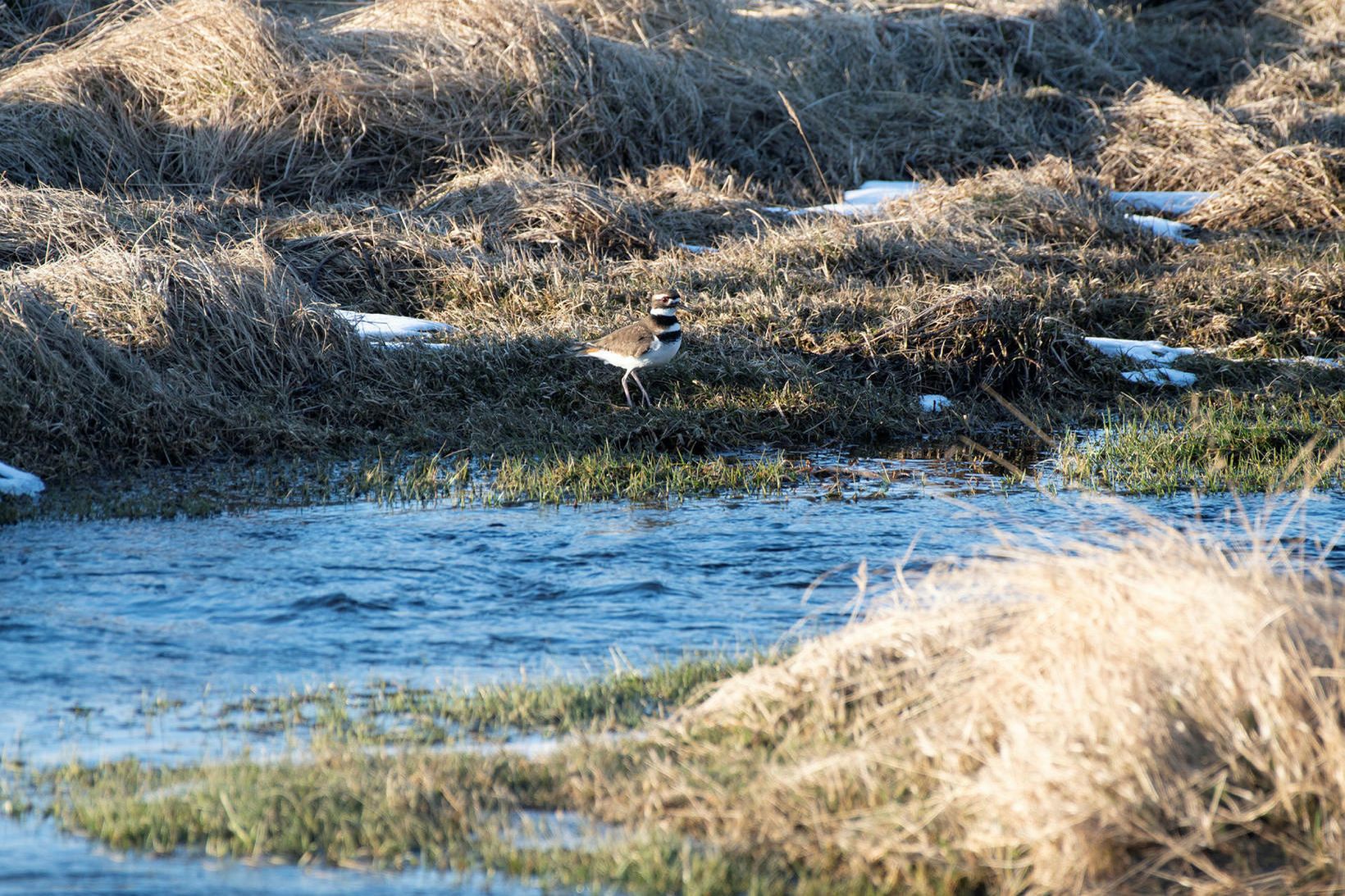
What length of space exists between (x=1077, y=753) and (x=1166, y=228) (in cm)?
1042

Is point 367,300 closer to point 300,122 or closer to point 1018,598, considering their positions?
point 300,122

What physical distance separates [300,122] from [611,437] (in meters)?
5.99

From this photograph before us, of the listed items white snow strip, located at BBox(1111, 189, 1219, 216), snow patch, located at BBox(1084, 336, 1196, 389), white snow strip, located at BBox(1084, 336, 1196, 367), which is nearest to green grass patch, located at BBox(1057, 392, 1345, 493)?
snow patch, located at BBox(1084, 336, 1196, 389)

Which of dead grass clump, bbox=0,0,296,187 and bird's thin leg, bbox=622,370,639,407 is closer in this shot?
bird's thin leg, bbox=622,370,639,407

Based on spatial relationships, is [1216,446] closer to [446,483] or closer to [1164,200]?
[446,483]

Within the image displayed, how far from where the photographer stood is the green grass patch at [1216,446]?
810 centimetres

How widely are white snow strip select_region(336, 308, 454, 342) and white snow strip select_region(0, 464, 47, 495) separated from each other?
2.49 m

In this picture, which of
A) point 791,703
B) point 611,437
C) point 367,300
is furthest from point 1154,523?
point 367,300

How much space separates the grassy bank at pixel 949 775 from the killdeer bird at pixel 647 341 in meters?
4.48

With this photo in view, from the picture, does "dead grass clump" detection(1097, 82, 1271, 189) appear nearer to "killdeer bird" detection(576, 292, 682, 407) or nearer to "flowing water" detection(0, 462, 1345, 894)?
"killdeer bird" detection(576, 292, 682, 407)

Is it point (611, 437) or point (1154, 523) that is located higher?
point (1154, 523)

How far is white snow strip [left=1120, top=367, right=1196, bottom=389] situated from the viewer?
10.1 metres

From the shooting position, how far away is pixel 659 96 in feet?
48.5

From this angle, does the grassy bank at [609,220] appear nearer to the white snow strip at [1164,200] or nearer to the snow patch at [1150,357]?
the snow patch at [1150,357]
